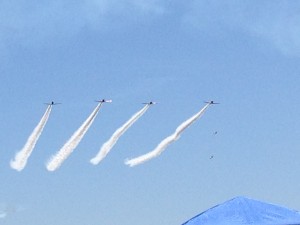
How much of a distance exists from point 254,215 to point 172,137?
145 feet

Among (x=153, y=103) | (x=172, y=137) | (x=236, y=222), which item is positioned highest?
(x=153, y=103)

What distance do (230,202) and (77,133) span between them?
139 feet

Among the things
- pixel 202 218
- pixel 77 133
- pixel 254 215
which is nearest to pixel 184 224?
pixel 202 218

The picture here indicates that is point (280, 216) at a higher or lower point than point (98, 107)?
lower

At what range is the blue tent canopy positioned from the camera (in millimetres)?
14086

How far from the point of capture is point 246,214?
14148 mm

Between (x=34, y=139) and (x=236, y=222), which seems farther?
(x=34, y=139)

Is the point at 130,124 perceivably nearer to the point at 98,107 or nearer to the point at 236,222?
the point at 98,107

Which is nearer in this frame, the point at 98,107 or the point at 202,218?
the point at 202,218

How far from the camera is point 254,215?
14133 mm

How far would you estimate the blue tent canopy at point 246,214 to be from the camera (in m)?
14.1

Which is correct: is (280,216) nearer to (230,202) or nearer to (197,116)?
(230,202)

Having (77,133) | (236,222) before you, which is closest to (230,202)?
(236,222)

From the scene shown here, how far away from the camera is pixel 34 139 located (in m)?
55.9
